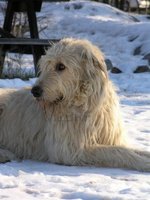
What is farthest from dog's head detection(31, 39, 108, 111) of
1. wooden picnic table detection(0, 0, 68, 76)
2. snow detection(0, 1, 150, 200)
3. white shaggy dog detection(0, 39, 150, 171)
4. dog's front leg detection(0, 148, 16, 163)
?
wooden picnic table detection(0, 0, 68, 76)

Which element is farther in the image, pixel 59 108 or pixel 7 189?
pixel 59 108

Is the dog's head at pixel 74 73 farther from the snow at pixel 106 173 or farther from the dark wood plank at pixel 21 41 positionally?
the dark wood plank at pixel 21 41

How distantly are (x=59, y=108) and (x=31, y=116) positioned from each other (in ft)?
1.69

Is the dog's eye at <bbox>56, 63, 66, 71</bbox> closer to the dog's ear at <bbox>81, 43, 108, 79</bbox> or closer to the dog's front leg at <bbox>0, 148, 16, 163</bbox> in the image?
the dog's ear at <bbox>81, 43, 108, 79</bbox>

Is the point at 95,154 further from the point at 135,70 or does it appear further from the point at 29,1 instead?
the point at 135,70

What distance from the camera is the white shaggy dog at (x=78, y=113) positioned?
15.6 feet

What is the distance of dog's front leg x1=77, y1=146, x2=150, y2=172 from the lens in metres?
4.77

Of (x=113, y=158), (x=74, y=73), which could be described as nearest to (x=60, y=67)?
(x=74, y=73)

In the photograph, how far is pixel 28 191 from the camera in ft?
13.1

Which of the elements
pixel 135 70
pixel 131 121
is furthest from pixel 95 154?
pixel 135 70

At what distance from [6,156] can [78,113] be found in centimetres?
75

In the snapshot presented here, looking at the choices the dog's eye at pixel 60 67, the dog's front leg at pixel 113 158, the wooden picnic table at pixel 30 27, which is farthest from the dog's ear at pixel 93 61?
the wooden picnic table at pixel 30 27

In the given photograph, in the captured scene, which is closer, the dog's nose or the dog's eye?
the dog's nose

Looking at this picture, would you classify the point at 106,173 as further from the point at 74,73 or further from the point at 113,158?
the point at 74,73
